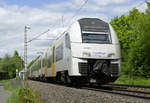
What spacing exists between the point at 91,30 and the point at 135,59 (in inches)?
779

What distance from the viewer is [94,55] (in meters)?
13.0

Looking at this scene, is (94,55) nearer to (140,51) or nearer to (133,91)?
(133,91)

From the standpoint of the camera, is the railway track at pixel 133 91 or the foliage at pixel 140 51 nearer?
the railway track at pixel 133 91

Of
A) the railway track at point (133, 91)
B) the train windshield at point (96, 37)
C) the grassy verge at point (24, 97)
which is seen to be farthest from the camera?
the train windshield at point (96, 37)

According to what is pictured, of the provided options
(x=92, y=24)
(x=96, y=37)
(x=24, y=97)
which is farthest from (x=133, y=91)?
(x=24, y=97)

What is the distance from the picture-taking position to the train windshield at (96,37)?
44.4ft

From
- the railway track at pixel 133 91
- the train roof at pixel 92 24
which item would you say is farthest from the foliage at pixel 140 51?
the train roof at pixel 92 24

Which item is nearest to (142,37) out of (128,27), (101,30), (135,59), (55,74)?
(135,59)

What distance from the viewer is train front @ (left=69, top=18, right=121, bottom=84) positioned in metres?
12.9

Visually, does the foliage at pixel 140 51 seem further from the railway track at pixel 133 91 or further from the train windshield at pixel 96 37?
the train windshield at pixel 96 37

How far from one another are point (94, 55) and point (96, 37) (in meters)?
1.17

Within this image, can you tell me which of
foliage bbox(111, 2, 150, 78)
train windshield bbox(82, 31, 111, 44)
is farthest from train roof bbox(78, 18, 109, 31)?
foliage bbox(111, 2, 150, 78)

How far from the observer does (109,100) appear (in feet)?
22.7

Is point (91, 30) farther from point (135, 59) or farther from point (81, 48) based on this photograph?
point (135, 59)
